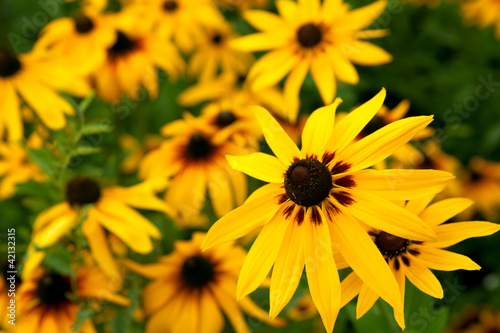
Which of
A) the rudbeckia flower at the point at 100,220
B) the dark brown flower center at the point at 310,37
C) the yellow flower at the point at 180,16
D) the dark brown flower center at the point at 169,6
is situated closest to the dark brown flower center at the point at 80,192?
the rudbeckia flower at the point at 100,220

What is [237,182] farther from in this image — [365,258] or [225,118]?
[365,258]

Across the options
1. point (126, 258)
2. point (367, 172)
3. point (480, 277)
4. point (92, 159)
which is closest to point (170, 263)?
point (126, 258)

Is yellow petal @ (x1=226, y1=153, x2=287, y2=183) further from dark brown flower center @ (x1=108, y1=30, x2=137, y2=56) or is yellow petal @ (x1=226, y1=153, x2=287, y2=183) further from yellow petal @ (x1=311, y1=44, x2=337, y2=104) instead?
dark brown flower center @ (x1=108, y1=30, x2=137, y2=56)

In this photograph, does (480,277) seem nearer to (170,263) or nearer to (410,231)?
(170,263)

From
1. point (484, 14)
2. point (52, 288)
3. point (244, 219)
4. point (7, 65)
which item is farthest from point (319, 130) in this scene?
point (484, 14)

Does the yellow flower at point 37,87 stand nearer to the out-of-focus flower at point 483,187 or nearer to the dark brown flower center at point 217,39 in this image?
the dark brown flower center at point 217,39

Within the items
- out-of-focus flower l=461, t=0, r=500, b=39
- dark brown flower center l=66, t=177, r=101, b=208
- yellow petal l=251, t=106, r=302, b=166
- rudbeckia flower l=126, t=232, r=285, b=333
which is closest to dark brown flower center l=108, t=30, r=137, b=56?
dark brown flower center l=66, t=177, r=101, b=208
